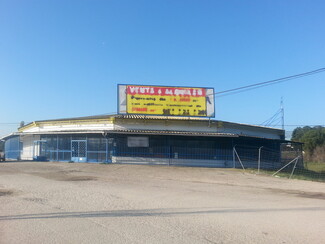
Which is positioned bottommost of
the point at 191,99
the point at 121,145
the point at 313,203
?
the point at 313,203

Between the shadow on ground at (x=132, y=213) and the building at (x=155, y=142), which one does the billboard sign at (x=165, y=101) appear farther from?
the shadow on ground at (x=132, y=213)

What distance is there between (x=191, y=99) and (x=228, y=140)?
4.93 meters

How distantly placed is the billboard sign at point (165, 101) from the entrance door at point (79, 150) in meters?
4.19

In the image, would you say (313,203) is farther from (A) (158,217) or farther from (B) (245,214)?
(A) (158,217)

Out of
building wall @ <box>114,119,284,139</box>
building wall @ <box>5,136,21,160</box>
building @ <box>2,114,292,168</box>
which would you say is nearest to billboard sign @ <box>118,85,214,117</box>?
building @ <box>2,114,292,168</box>

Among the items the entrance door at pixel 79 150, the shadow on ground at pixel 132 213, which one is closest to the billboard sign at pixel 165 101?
the entrance door at pixel 79 150

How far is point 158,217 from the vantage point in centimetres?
841

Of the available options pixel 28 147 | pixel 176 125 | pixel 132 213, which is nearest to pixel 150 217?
pixel 132 213

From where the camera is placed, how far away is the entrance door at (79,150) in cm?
2829

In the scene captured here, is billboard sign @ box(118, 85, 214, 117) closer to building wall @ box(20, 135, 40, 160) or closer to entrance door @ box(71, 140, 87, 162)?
entrance door @ box(71, 140, 87, 162)

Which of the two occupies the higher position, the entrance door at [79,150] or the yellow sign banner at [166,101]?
the yellow sign banner at [166,101]

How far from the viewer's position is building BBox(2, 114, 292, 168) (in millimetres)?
27172

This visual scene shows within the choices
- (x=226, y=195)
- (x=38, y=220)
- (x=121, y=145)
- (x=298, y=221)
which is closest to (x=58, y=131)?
(x=121, y=145)

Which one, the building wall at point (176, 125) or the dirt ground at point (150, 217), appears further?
the building wall at point (176, 125)
